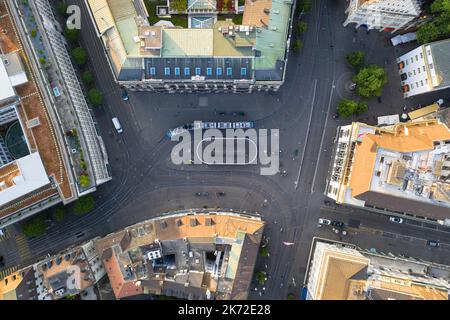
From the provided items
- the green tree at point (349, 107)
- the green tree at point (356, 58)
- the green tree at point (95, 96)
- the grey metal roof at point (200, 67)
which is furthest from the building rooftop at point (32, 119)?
the green tree at point (356, 58)

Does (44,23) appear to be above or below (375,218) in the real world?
above

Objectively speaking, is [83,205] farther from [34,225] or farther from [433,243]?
[433,243]

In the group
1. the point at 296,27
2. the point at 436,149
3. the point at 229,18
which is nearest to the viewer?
the point at 436,149

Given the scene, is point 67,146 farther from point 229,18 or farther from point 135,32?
point 229,18

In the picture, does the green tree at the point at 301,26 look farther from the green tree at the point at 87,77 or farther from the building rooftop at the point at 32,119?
the building rooftop at the point at 32,119

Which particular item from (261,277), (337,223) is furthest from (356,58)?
(261,277)

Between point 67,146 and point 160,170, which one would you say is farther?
point 160,170

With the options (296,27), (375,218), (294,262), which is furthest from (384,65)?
(294,262)
